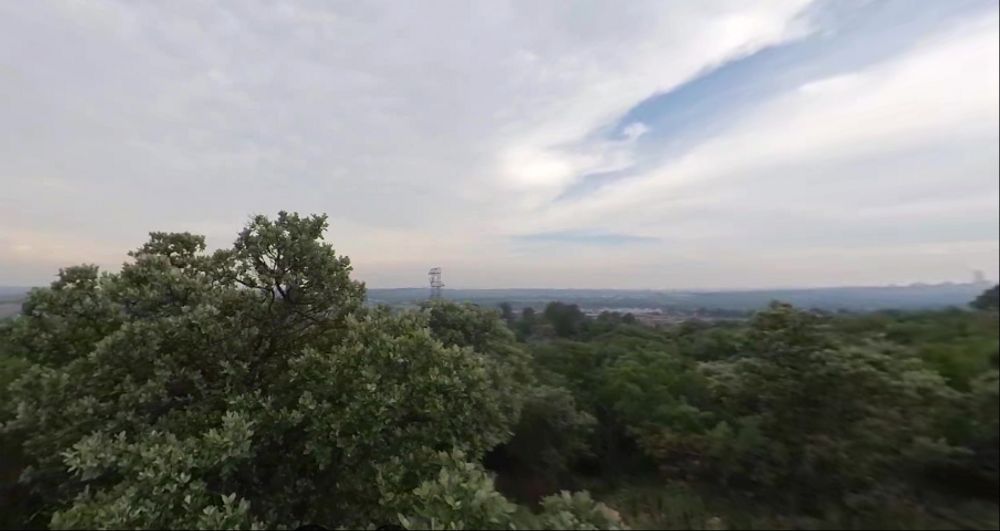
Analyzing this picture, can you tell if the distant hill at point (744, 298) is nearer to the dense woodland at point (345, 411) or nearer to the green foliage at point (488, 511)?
the dense woodland at point (345, 411)

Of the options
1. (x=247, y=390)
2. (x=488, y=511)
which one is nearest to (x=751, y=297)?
(x=488, y=511)

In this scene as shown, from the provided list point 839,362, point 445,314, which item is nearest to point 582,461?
→ point 445,314

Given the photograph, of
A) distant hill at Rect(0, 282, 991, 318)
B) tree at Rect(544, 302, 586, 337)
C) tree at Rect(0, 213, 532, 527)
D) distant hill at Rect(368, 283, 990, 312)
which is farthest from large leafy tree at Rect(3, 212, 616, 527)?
tree at Rect(544, 302, 586, 337)

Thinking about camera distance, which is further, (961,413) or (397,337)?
(397,337)

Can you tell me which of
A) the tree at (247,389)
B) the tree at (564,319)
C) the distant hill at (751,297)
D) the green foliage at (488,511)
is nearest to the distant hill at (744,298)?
the distant hill at (751,297)

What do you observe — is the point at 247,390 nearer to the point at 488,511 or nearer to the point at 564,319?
the point at 488,511

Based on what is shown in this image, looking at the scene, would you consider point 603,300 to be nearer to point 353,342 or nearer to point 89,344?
point 353,342

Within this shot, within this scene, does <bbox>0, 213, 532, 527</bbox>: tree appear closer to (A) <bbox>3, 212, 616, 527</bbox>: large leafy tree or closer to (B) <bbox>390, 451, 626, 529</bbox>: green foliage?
(A) <bbox>3, 212, 616, 527</bbox>: large leafy tree

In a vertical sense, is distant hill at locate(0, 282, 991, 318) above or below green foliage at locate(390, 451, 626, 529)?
above
